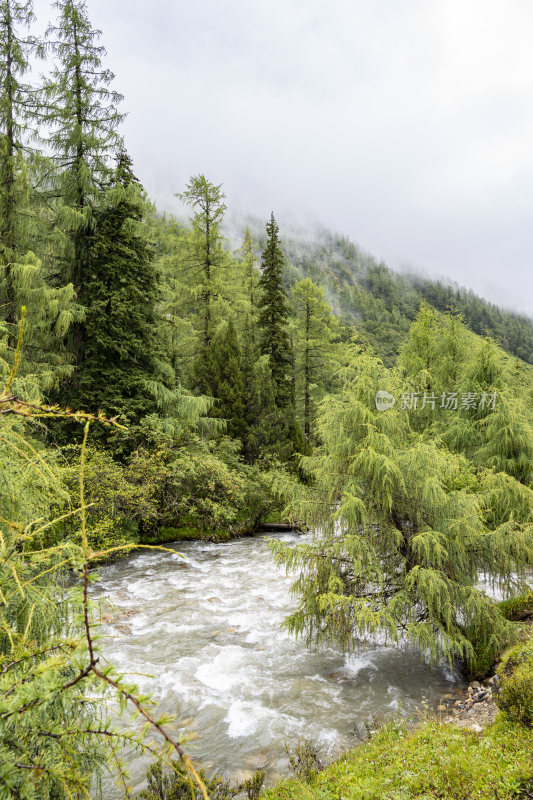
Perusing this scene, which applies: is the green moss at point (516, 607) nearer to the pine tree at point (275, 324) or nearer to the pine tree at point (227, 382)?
the pine tree at point (227, 382)

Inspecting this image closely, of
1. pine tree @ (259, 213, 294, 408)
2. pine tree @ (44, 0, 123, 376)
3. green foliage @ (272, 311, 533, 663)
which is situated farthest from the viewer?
pine tree @ (259, 213, 294, 408)

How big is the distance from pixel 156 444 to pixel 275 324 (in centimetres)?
1351

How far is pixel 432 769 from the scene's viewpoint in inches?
157

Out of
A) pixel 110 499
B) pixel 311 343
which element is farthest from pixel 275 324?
pixel 110 499

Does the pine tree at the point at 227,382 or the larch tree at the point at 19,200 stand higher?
the larch tree at the point at 19,200

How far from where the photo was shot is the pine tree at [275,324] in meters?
24.9

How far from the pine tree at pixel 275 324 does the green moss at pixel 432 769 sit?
19.1 meters

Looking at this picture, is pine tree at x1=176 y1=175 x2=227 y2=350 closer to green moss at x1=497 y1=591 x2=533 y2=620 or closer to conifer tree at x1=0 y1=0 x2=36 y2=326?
conifer tree at x1=0 y1=0 x2=36 y2=326

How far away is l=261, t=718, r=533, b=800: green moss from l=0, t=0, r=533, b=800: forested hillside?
153 cm

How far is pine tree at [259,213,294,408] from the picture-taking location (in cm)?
2489

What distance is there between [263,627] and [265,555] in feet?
15.9

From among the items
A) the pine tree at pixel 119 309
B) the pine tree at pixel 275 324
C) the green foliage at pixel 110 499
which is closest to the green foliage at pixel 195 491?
the green foliage at pixel 110 499

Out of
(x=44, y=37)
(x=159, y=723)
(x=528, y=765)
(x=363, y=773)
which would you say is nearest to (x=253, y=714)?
(x=363, y=773)

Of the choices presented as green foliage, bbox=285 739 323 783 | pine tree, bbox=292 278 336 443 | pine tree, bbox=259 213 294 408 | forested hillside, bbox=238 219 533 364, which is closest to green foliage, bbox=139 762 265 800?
green foliage, bbox=285 739 323 783
